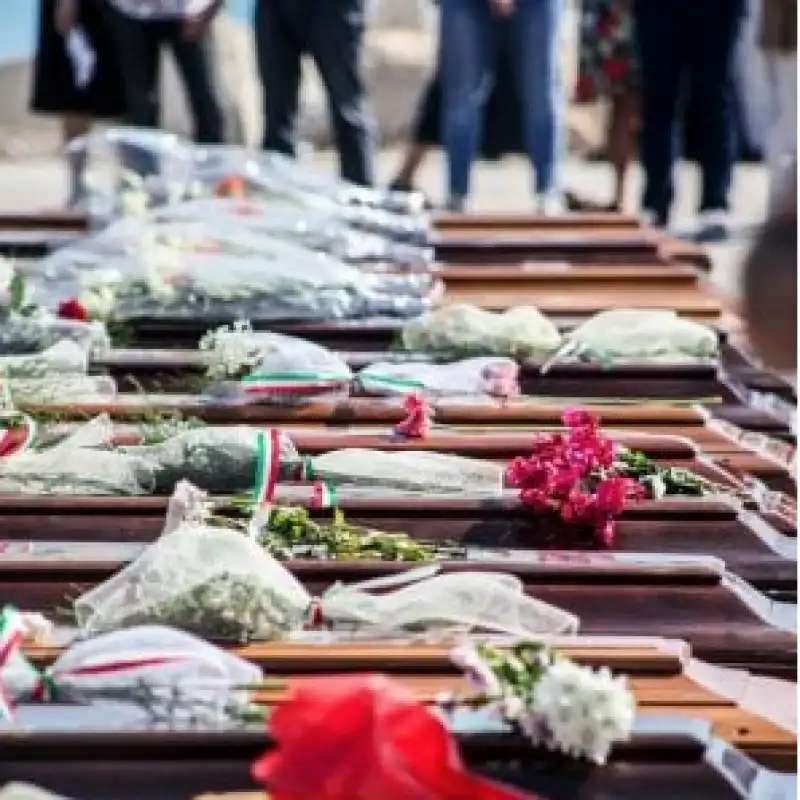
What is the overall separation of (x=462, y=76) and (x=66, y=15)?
54.9 inches

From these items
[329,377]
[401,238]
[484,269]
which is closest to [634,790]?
[329,377]

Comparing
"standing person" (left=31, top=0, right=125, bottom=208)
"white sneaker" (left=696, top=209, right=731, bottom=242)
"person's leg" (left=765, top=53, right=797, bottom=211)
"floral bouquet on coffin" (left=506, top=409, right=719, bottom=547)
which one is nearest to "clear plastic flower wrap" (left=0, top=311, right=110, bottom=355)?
"floral bouquet on coffin" (left=506, top=409, right=719, bottom=547)

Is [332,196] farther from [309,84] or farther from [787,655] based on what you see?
[309,84]

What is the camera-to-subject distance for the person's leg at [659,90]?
6.77 metres

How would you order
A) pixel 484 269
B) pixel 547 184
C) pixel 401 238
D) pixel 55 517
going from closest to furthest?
pixel 55 517 → pixel 484 269 → pixel 401 238 → pixel 547 184

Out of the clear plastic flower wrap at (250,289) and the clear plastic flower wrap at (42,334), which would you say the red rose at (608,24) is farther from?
the clear plastic flower wrap at (42,334)

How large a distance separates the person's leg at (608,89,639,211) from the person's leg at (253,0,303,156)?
6.06 feet

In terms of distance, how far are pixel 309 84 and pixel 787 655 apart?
8.37 m

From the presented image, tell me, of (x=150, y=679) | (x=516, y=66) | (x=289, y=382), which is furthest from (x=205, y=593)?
(x=516, y=66)

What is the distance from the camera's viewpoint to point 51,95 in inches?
282

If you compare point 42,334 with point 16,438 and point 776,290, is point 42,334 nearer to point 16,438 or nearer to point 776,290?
point 16,438

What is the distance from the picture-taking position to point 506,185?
29.6ft

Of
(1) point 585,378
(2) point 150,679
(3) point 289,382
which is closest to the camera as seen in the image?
(2) point 150,679

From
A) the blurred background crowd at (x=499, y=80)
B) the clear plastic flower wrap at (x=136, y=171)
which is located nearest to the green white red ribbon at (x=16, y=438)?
the clear plastic flower wrap at (x=136, y=171)
